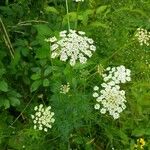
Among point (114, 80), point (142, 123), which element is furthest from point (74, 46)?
point (142, 123)

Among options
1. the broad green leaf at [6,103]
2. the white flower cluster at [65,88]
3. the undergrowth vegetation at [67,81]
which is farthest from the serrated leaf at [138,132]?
the broad green leaf at [6,103]

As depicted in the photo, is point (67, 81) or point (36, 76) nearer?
point (67, 81)

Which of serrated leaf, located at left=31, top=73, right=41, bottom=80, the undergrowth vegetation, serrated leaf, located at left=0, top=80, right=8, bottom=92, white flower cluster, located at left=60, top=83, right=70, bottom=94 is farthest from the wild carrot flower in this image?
serrated leaf, located at left=0, top=80, right=8, bottom=92

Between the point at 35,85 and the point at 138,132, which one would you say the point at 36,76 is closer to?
the point at 35,85

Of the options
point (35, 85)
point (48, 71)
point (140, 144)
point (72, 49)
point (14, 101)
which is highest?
point (72, 49)

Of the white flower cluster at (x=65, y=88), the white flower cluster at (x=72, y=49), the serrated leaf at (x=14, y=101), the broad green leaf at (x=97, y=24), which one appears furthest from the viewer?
the broad green leaf at (x=97, y=24)

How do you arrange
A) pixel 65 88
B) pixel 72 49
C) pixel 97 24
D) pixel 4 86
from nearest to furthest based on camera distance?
pixel 72 49
pixel 65 88
pixel 4 86
pixel 97 24

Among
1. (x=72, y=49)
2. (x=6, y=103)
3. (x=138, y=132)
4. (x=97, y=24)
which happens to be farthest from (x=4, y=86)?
(x=138, y=132)

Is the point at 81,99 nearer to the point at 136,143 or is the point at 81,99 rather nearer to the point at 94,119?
the point at 94,119

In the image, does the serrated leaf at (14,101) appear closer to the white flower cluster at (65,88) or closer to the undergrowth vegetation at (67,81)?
the undergrowth vegetation at (67,81)
